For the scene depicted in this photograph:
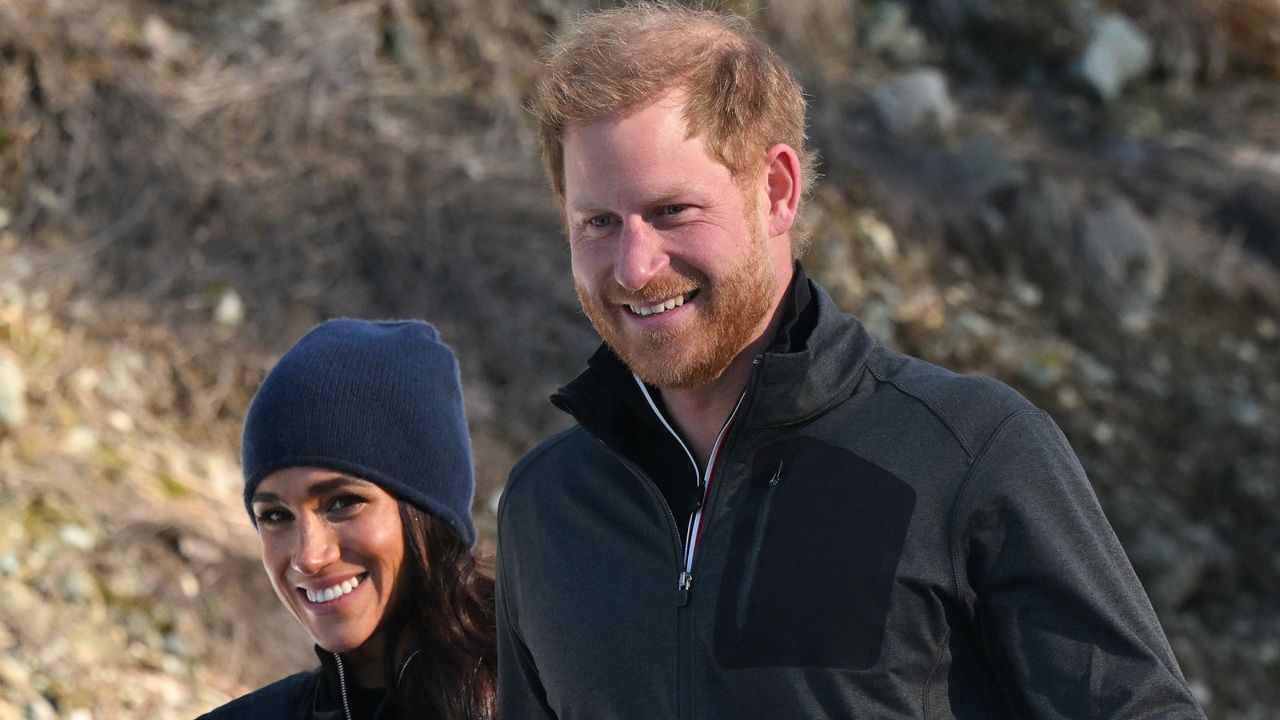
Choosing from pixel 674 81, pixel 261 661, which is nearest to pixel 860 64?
pixel 261 661

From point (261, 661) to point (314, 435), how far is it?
2.13 m

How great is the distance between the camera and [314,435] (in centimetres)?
262

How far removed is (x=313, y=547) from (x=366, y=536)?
0.32 feet

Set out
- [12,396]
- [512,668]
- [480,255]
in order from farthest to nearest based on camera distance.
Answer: [480,255] → [12,396] → [512,668]

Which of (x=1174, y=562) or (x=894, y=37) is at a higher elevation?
(x=894, y=37)

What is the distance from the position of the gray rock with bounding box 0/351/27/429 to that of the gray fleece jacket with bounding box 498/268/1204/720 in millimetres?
3368

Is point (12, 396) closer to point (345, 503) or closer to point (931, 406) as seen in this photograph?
point (345, 503)

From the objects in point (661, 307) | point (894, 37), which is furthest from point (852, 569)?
point (894, 37)

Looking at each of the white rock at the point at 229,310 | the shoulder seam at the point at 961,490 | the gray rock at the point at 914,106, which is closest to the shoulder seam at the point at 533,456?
the shoulder seam at the point at 961,490

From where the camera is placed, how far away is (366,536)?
262cm

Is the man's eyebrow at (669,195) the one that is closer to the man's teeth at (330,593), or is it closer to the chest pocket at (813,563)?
the chest pocket at (813,563)

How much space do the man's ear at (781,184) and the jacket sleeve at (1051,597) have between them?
0.44 metres

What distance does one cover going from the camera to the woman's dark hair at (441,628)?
104 inches

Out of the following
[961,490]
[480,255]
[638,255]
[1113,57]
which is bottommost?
[480,255]
